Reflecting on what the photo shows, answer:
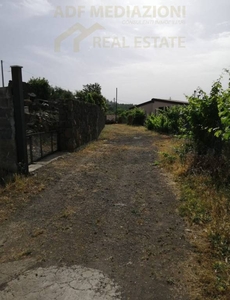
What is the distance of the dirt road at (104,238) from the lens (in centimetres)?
221

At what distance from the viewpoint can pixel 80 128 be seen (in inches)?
412

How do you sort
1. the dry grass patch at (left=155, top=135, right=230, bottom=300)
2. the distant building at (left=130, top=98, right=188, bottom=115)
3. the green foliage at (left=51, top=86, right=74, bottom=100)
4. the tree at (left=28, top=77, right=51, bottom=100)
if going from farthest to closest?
the green foliage at (left=51, top=86, right=74, bottom=100) → the distant building at (left=130, top=98, right=188, bottom=115) → the tree at (left=28, top=77, right=51, bottom=100) → the dry grass patch at (left=155, top=135, right=230, bottom=300)

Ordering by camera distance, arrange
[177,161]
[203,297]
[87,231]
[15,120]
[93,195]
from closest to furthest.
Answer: [203,297]
[87,231]
[93,195]
[15,120]
[177,161]

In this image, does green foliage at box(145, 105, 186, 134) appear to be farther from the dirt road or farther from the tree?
the dirt road

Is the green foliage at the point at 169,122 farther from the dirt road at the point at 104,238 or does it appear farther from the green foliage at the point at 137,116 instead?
the dirt road at the point at 104,238

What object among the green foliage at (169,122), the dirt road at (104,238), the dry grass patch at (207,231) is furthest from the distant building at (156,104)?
the dirt road at (104,238)

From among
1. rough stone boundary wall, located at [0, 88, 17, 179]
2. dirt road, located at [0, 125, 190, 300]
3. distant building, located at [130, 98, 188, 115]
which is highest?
distant building, located at [130, 98, 188, 115]

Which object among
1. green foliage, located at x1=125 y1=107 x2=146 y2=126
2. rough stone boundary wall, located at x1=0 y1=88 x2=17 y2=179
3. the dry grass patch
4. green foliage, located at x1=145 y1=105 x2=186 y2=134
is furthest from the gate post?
green foliage, located at x1=125 y1=107 x2=146 y2=126

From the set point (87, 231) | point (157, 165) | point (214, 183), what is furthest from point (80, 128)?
point (87, 231)

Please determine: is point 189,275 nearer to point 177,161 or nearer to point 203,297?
point 203,297

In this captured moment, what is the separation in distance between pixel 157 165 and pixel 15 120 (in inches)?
170

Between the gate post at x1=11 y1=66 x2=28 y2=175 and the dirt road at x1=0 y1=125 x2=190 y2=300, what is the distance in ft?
2.46

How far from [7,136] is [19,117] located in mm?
506

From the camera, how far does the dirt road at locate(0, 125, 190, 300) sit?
2.21m
